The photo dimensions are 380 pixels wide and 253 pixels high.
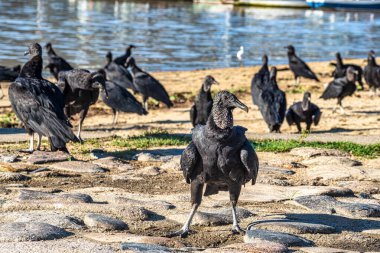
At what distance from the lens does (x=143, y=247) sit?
5.86 meters

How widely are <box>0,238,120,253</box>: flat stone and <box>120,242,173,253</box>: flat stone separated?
6 centimetres

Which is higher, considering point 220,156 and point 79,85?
point 220,156

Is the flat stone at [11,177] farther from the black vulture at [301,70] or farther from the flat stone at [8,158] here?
the black vulture at [301,70]

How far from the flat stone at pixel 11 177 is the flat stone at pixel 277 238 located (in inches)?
111

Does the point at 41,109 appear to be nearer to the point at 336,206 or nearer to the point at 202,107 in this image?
the point at 336,206

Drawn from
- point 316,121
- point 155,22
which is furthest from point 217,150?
point 155,22

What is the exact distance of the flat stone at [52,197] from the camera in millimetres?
7250

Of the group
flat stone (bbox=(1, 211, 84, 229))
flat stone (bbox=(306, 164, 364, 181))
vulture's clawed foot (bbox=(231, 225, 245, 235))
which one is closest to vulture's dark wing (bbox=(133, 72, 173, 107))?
flat stone (bbox=(306, 164, 364, 181))

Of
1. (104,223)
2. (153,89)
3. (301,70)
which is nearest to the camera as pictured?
(104,223)

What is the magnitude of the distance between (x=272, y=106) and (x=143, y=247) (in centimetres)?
836

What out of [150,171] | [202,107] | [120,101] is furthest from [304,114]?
[150,171]

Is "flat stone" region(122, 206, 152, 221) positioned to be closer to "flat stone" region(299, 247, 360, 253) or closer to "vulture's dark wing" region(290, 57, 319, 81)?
"flat stone" region(299, 247, 360, 253)

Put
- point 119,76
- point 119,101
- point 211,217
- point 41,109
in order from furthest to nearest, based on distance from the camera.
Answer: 1. point 119,76
2. point 119,101
3. point 41,109
4. point 211,217

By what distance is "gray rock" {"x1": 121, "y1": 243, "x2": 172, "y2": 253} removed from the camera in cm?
580
